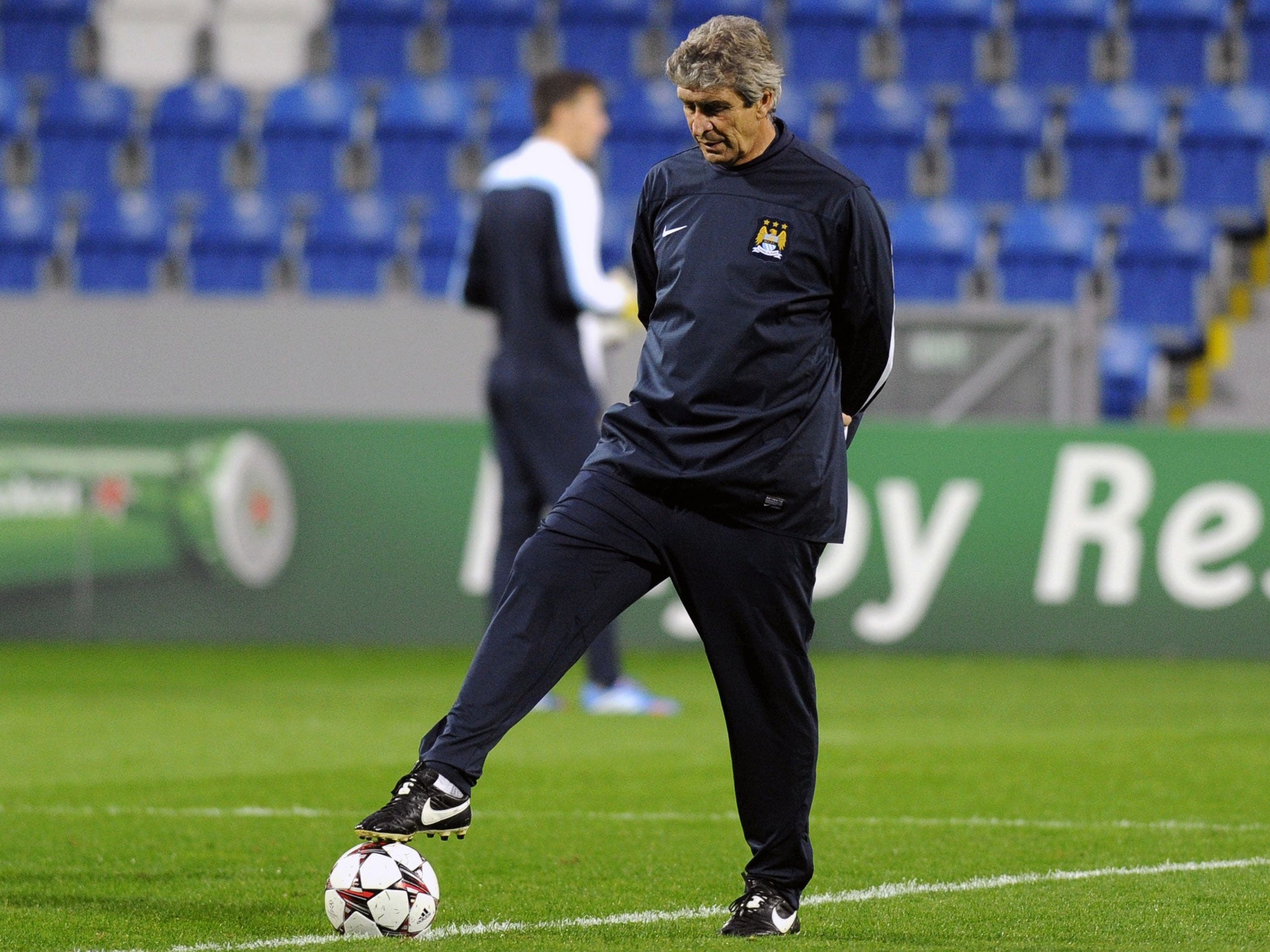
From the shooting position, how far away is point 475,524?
Result: 1199 centimetres

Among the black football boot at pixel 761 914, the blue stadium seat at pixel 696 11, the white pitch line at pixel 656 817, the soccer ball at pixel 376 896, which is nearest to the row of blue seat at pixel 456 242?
the blue stadium seat at pixel 696 11

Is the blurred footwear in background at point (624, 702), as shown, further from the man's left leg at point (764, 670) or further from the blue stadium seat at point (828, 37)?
the blue stadium seat at point (828, 37)

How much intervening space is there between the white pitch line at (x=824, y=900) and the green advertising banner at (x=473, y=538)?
6375 millimetres

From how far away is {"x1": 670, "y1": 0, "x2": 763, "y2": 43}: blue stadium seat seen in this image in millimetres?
17516

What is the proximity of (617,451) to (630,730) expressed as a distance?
403 cm

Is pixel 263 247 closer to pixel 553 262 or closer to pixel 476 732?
pixel 553 262

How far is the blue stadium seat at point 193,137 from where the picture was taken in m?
16.9

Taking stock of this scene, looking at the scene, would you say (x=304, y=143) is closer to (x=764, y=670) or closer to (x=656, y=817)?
(x=656, y=817)

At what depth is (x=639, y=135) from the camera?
16.7 meters

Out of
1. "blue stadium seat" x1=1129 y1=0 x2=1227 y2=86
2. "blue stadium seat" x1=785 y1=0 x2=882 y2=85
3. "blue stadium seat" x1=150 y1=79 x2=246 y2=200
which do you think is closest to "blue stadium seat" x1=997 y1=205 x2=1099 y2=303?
"blue stadium seat" x1=1129 y1=0 x2=1227 y2=86

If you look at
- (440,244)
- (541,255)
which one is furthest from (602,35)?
(541,255)

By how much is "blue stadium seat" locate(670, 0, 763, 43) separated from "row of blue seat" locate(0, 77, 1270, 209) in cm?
62

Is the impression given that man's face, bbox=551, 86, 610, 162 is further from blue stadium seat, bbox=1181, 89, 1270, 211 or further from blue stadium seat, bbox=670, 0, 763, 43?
blue stadium seat, bbox=1181, 89, 1270, 211

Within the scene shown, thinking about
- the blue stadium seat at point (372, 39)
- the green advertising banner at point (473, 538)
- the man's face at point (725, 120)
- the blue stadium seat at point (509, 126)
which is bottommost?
the green advertising banner at point (473, 538)
